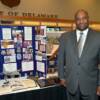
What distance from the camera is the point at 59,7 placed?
5.73 metres

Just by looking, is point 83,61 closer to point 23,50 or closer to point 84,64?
point 84,64

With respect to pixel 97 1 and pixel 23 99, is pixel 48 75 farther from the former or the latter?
pixel 97 1

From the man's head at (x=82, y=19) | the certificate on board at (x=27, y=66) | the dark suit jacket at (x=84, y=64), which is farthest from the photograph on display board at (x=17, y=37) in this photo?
the man's head at (x=82, y=19)

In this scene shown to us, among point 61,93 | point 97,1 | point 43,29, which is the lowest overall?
point 61,93

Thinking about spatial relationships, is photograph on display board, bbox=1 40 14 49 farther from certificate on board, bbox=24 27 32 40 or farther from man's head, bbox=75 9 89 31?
man's head, bbox=75 9 89 31

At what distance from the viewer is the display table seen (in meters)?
2.12

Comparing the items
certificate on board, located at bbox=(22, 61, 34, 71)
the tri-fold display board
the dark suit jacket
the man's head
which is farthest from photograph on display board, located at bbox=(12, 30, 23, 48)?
the man's head

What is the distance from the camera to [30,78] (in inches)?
98.0

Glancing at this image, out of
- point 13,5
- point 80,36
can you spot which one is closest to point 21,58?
point 80,36

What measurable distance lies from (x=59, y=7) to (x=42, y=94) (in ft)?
12.8

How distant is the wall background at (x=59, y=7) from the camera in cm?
517

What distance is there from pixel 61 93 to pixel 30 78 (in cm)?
43

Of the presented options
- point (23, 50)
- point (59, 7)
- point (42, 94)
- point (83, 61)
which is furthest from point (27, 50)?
point (59, 7)

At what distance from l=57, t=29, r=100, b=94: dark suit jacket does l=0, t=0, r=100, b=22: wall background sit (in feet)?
10.8
